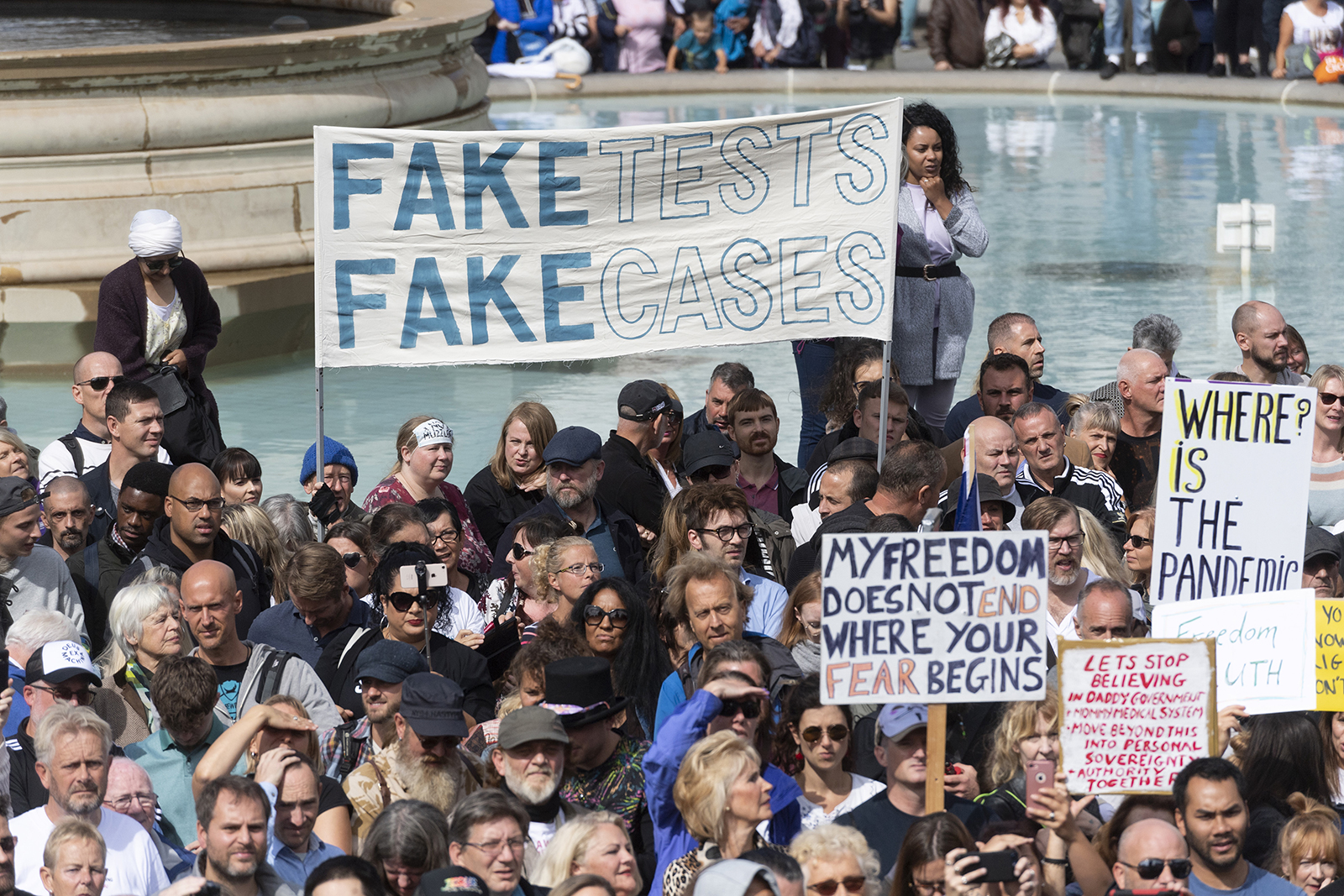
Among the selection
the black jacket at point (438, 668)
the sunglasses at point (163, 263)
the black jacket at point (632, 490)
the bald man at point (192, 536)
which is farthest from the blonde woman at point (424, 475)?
the sunglasses at point (163, 263)

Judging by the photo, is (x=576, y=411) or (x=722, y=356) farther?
(x=722, y=356)

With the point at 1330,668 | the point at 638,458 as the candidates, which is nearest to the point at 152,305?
the point at 638,458

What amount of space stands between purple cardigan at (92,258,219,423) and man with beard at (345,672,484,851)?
4673 millimetres

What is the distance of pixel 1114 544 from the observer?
873 centimetres

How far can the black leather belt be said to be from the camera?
1112 cm

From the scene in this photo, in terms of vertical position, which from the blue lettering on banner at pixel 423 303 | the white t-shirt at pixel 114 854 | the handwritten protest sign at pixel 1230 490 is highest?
the blue lettering on banner at pixel 423 303

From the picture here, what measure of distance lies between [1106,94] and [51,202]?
19.1 m

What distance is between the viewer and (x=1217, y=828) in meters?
6.12

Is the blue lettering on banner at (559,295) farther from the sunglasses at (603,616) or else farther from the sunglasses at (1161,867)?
the sunglasses at (1161,867)

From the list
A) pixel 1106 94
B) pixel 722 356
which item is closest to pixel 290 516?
pixel 722 356

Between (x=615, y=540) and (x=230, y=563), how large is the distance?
1.63m

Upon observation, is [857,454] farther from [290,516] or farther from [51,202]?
[51,202]

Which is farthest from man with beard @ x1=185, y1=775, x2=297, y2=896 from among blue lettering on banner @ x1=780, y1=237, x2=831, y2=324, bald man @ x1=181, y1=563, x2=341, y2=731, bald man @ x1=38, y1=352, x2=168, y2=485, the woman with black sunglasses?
blue lettering on banner @ x1=780, y1=237, x2=831, y2=324

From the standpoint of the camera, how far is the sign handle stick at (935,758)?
625cm
